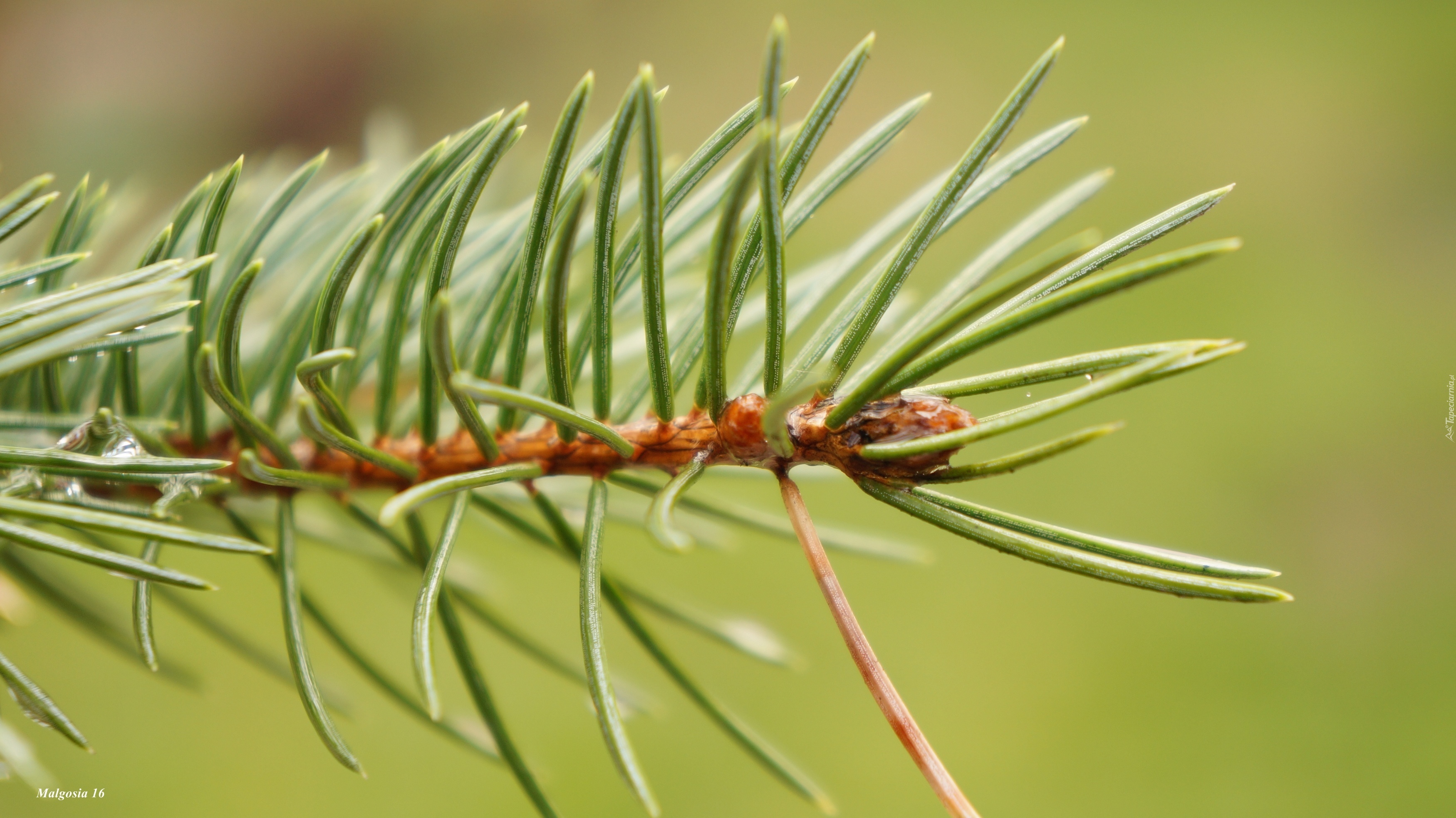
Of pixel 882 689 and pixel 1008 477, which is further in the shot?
pixel 1008 477

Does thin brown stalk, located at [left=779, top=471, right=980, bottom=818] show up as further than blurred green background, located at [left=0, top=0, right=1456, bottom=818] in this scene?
No

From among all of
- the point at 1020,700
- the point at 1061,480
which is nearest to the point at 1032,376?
the point at 1020,700

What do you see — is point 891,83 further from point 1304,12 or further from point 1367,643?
point 1367,643

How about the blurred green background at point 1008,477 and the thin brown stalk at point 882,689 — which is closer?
the thin brown stalk at point 882,689
